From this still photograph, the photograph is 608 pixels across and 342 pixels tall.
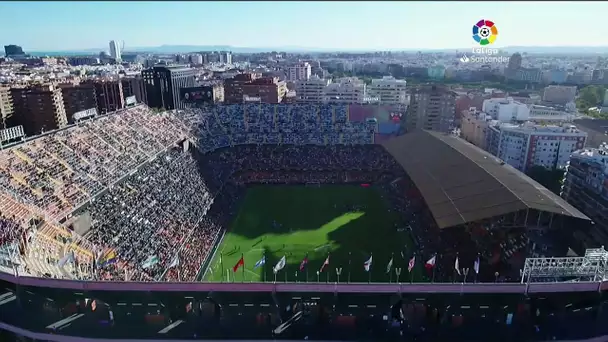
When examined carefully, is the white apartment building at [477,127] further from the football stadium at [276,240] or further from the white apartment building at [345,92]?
the white apartment building at [345,92]

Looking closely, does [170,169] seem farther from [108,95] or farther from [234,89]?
[234,89]

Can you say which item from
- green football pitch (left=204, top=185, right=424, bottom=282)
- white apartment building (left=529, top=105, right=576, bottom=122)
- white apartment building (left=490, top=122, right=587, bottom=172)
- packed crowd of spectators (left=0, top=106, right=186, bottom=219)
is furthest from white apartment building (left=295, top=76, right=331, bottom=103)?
packed crowd of spectators (left=0, top=106, right=186, bottom=219)

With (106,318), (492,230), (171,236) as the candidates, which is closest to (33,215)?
(171,236)

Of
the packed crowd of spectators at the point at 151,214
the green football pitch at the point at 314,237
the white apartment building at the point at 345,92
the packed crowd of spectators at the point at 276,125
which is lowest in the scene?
the green football pitch at the point at 314,237

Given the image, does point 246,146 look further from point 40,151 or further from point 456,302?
point 456,302

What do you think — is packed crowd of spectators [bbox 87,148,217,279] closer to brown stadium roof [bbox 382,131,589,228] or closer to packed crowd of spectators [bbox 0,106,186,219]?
packed crowd of spectators [bbox 0,106,186,219]

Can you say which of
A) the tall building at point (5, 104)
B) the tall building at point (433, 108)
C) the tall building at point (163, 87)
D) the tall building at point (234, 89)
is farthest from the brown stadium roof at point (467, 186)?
the tall building at point (5, 104)

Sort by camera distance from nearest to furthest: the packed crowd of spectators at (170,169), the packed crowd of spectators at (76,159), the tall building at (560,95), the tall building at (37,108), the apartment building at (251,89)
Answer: the packed crowd of spectators at (170,169), the packed crowd of spectators at (76,159), the tall building at (37,108), the tall building at (560,95), the apartment building at (251,89)
